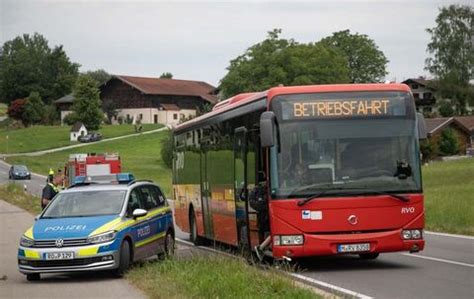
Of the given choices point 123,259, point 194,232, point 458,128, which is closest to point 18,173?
point 458,128

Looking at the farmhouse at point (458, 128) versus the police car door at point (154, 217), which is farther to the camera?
the farmhouse at point (458, 128)

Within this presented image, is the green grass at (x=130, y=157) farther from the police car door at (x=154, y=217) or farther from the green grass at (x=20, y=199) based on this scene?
the police car door at (x=154, y=217)

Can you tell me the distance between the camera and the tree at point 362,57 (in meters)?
112

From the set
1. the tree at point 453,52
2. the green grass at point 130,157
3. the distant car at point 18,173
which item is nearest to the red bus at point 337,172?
the green grass at point 130,157

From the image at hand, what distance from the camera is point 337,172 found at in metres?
13.3

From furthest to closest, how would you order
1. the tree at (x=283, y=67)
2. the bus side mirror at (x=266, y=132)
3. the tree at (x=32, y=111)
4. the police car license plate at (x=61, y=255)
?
the tree at (x=32, y=111) → the tree at (x=283, y=67) → the police car license plate at (x=61, y=255) → the bus side mirror at (x=266, y=132)

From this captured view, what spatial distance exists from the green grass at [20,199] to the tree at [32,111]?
96101mm

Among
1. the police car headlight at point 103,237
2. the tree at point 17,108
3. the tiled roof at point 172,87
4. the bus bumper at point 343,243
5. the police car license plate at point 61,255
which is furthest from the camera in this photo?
the tree at point 17,108

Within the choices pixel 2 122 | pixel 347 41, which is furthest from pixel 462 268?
pixel 2 122

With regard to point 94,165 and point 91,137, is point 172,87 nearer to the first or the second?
point 91,137

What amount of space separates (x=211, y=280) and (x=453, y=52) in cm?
9050

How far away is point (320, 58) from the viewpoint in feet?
281

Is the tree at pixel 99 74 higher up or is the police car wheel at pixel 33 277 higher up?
the tree at pixel 99 74

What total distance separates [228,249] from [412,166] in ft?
19.5
